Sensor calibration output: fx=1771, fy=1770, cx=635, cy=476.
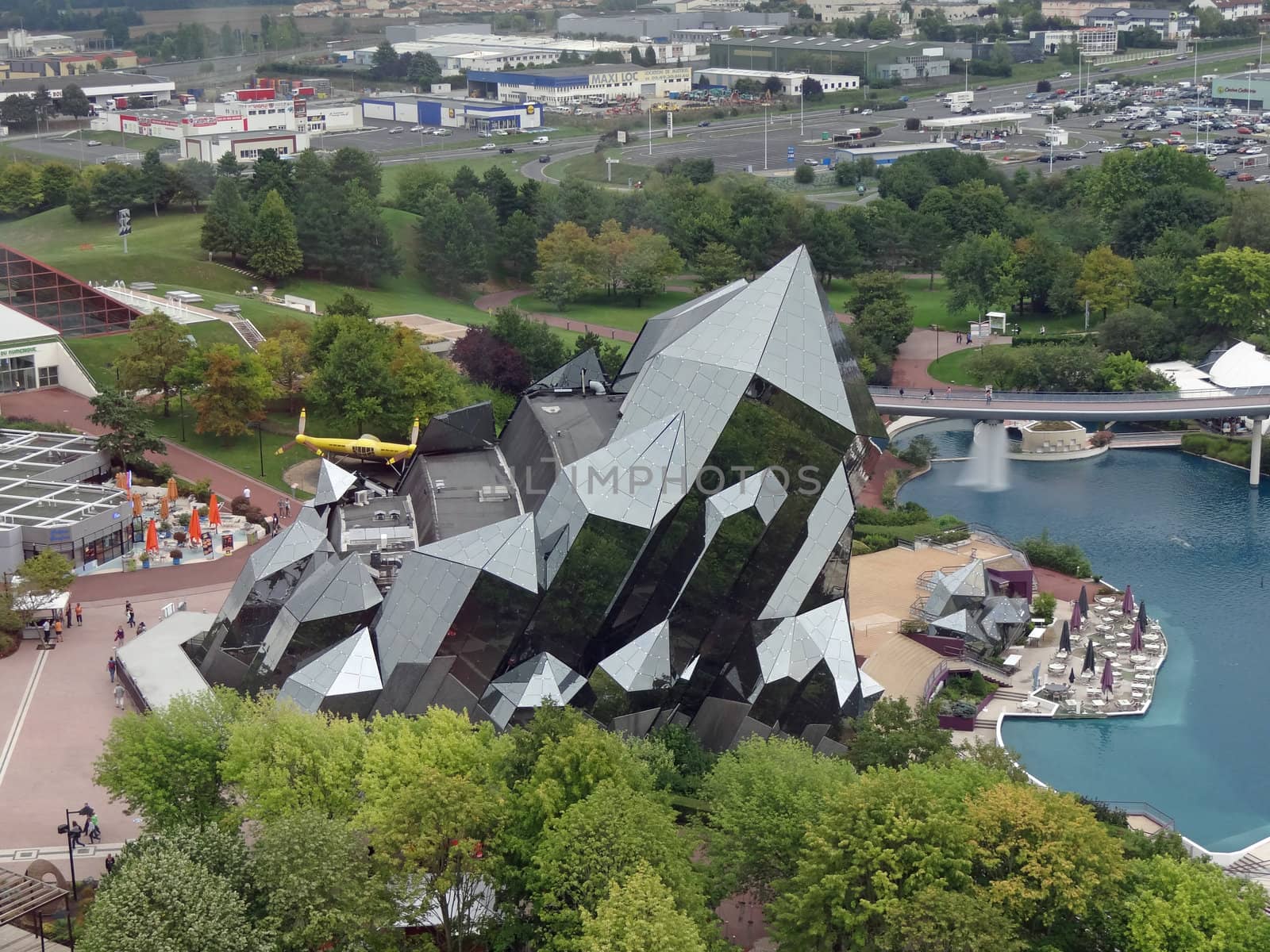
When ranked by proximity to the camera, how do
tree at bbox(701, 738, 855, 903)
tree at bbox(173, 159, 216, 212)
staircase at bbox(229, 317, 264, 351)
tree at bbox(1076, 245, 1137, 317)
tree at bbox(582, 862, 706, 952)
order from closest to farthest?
1. tree at bbox(582, 862, 706, 952)
2. tree at bbox(701, 738, 855, 903)
3. staircase at bbox(229, 317, 264, 351)
4. tree at bbox(1076, 245, 1137, 317)
5. tree at bbox(173, 159, 216, 212)

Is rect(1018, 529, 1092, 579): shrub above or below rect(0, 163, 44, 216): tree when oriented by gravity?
below

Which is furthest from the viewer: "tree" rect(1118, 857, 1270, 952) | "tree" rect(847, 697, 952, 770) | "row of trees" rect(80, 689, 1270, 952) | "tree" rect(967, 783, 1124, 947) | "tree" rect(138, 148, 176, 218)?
"tree" rect(138, 148, 176, 218)

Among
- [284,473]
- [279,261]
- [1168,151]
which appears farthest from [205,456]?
[1168,151]

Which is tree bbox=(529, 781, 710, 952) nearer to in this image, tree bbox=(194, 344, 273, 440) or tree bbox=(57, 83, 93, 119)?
tree bbox=(194, 344, 273, 440)

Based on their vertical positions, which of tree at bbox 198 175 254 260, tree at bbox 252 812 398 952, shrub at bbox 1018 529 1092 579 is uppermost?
tree at bbox 198 175 254 260

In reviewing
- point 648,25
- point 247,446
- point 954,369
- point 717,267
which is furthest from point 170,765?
point 648,25

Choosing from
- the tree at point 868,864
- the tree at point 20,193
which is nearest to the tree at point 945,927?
the tree at point 868,864

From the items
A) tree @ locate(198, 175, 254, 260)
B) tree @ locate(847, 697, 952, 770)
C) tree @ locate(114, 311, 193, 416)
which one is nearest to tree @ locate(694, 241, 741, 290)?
tree @ locate(198, 175, 254, 260)
